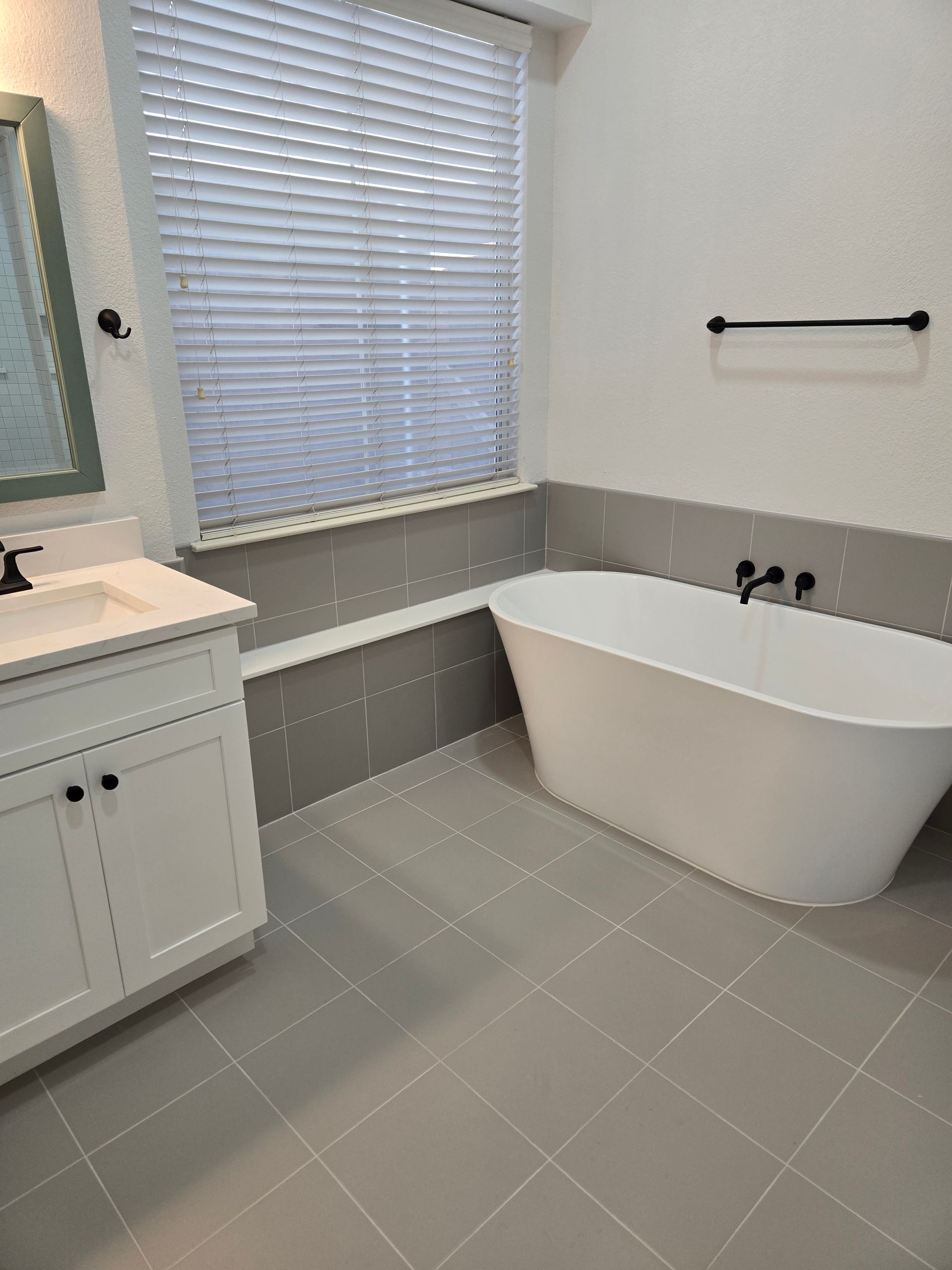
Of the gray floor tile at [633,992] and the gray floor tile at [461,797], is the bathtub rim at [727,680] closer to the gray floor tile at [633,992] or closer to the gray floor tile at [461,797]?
the gray floor tile at [461,797]

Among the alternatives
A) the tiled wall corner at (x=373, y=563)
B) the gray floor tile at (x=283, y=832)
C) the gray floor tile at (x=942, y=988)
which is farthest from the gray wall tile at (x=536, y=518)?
the gray floor tile at (x=942, y=988)

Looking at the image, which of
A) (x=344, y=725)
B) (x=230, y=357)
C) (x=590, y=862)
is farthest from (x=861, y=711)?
(x=230, y=357)

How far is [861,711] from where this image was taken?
2420mm

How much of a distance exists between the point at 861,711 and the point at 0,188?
2539 millimetres

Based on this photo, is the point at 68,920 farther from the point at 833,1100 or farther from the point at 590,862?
the point at 833,1100

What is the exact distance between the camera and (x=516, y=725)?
3.14 m

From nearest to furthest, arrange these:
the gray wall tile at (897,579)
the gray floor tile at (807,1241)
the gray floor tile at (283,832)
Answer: the gray floor tile at (807,1241) → the gray wall tile at (897,579) → the gray floor tile at (283,832)

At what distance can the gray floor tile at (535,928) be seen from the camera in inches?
77.7

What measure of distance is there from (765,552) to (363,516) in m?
1.31

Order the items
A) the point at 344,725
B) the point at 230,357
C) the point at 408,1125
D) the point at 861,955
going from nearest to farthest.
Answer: the point at 408,1125 < the point at 861,955 < the point at 230,357 < the point at 344,725

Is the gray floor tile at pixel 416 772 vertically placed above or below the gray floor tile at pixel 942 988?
above

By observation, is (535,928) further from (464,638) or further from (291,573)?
(291,573)

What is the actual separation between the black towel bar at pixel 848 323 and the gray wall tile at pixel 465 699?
135 cm

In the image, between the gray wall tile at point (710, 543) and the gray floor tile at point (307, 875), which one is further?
the gray wall tile at point (710, 543)
